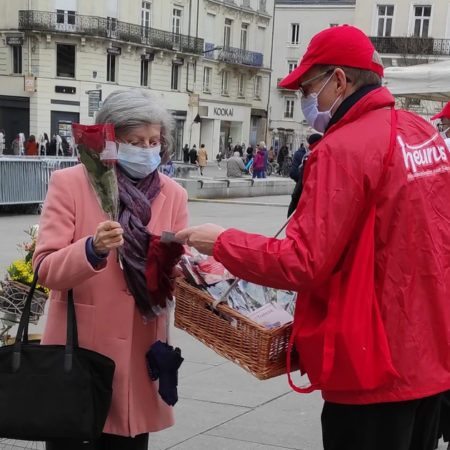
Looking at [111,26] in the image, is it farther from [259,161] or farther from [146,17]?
[259,161]

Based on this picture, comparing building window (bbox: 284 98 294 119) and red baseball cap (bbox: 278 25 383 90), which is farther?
building window (bbox: 284 98 294 119)

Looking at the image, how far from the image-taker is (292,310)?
238cm

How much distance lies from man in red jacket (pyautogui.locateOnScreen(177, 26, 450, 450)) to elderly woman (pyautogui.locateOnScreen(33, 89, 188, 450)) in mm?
362

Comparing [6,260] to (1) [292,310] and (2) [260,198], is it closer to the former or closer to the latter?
(1) [292,310]

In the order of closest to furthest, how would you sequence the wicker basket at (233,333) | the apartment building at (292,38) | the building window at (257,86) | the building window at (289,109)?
the wicker basket at (233,333)
the apartment building at (292,38)
the building window at (289,109)
the building window at (257,86)

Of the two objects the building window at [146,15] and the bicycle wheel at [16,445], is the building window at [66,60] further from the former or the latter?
the bicycle wheel at [16,445]

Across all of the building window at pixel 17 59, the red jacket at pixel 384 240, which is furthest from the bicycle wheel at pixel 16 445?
the building window at pixel 17 59

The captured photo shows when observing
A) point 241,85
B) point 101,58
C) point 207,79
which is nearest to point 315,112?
point 101,58

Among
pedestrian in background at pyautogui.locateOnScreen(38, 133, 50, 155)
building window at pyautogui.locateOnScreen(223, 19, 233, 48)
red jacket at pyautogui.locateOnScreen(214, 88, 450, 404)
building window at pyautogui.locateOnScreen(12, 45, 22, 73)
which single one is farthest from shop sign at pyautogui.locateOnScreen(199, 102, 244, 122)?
red jacket at pyautogui.locateOnScreen(214, 88, 450, 404)

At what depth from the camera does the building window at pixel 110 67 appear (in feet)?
132

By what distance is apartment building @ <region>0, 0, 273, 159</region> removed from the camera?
37812 millimetres

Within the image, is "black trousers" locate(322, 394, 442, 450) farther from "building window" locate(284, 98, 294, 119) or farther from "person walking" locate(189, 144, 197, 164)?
"building window" locate(284, 98, 294, 119)

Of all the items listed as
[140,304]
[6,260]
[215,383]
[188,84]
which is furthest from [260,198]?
[188,84]

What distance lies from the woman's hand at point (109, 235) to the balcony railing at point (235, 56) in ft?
146
